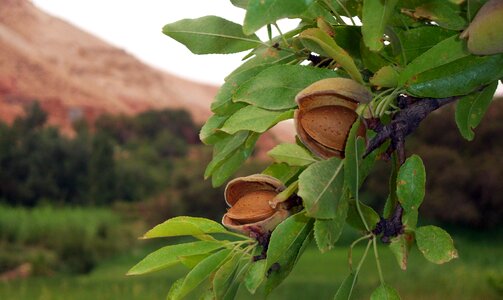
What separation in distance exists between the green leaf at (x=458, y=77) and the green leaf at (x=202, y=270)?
6.7 inches

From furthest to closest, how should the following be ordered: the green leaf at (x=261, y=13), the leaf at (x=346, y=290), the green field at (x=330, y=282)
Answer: the green field at (x=330, y=282) < the leaf at (x=346, y=290) < the green leaf at (x=261, y=13)

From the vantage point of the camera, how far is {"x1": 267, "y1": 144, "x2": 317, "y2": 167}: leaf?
0.45 metres

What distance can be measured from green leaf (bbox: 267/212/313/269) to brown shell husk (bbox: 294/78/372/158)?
0.15 ft

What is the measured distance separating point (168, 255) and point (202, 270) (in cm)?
3

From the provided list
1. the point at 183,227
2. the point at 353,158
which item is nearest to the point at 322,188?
the point at 353,158

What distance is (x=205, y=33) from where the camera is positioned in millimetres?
510

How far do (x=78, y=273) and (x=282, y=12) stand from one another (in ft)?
12.9

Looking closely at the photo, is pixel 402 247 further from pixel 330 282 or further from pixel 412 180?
pixel 330 282

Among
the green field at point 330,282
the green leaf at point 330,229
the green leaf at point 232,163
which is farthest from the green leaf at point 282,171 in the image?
the green field at point 330,282

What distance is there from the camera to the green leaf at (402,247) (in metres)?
0.45

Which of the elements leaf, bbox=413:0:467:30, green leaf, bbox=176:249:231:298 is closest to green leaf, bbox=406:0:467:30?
leaf, bbox=413:0:467:30

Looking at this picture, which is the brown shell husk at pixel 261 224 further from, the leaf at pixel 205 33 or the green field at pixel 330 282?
the green field at pixel 330 282

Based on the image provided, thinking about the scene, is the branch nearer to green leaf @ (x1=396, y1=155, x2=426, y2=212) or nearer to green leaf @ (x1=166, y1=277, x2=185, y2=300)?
green leaf @ (x1=396, y1=155, x2=426, y2=212)

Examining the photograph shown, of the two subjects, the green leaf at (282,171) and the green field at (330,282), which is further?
the green field at (330,282)
